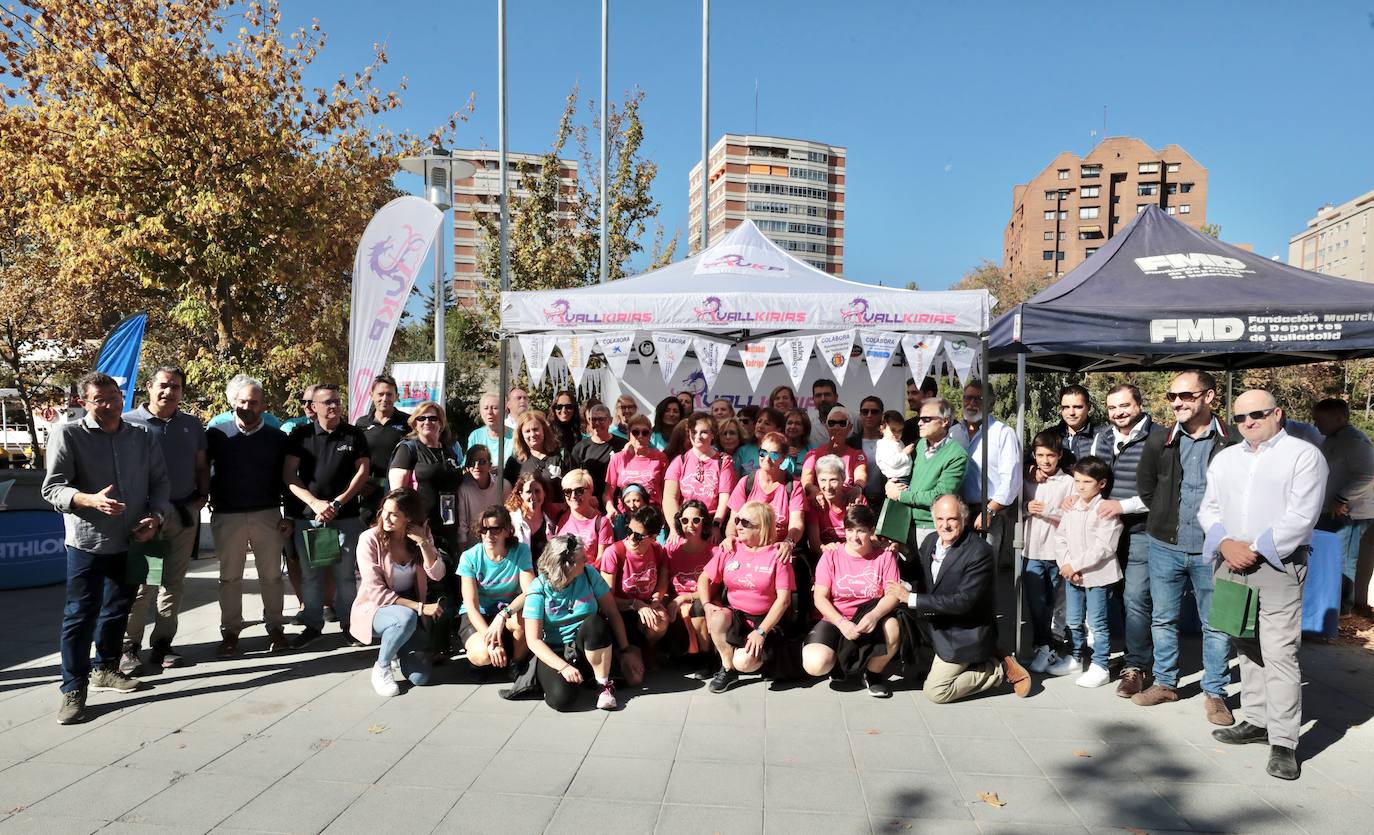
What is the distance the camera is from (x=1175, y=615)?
413cm

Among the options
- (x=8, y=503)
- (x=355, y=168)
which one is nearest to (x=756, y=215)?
(x=355, y=168)

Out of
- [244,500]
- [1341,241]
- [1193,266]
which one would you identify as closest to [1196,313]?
[1193,266]

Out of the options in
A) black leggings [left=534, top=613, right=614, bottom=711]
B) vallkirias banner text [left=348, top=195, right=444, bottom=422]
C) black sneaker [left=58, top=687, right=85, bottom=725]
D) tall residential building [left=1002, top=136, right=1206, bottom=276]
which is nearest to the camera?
black sneaker [left=58, top=687, right=85, bottom=725]

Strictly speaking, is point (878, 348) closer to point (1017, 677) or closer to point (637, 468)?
point (637, 468)

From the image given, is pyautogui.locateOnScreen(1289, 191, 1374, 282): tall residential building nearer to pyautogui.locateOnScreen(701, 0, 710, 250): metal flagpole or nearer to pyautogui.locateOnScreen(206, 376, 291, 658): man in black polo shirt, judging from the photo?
pyautogui.locateOnScreen(701, 0, 710, 250): metal flagpole

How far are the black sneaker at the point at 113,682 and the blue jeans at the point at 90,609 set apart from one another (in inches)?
5.3

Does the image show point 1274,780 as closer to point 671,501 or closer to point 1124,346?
point 1124,346

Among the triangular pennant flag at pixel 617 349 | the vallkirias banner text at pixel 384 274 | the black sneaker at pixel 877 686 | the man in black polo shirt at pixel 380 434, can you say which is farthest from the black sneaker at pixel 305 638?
the black sneaker at pixel 877 686

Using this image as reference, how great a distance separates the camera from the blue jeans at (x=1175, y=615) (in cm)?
396

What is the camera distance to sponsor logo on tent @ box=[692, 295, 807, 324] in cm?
533

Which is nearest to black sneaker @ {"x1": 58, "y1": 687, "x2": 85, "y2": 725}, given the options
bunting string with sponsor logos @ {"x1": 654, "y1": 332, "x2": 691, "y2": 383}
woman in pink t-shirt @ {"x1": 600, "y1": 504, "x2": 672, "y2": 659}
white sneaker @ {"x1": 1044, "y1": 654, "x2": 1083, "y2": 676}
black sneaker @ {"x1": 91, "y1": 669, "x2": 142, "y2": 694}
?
black sneaker @ {"x1": 91, "y1": 669, "x2": 142, "y2": 694}

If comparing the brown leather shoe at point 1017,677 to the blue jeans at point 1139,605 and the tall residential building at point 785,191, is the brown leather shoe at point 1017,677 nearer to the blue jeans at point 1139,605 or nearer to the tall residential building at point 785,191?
the blue jeans at point 1139,605

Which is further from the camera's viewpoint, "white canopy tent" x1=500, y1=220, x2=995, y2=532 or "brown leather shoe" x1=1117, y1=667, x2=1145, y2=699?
"white canopy tent" x1=500, y1=220, x2=995, y2=532

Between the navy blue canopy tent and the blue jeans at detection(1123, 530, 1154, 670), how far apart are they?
122 centimetres
